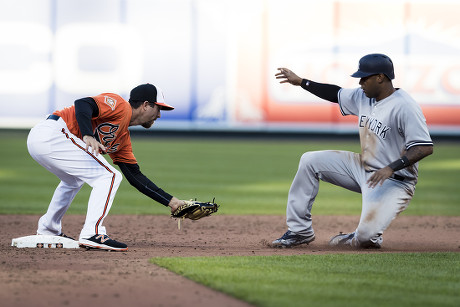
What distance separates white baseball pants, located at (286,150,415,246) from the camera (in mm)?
6137

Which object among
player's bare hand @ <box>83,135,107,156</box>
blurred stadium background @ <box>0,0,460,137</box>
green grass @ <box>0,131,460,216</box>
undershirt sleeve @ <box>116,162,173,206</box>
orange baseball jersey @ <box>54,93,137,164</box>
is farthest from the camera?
blurred stadium background @ <box>0,0,460,137</box>

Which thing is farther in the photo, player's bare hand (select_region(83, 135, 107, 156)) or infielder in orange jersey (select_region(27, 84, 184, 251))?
infielder in orange jersey (select_region(27, 84, 184, 251))

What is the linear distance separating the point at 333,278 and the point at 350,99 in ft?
6.82

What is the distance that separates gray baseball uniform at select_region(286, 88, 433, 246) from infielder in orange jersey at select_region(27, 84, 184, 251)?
986 mm

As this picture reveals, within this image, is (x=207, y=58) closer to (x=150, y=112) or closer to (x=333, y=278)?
(x=150, y=112)

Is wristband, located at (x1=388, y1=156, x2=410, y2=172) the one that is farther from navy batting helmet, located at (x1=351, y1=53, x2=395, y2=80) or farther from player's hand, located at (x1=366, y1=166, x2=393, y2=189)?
navy batting helmet, located at (x1=351, y1=53, x2=395, y2=80)

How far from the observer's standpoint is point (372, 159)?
625cm

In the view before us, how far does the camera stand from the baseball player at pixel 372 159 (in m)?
6.02

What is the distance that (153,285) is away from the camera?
453 cm

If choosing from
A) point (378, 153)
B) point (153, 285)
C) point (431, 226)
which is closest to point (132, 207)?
point (431, 226)

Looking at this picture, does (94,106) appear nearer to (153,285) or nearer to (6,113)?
(153,285)

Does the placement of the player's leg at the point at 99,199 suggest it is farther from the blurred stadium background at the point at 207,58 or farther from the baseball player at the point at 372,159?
the blurred stadium background at the point at 207,58

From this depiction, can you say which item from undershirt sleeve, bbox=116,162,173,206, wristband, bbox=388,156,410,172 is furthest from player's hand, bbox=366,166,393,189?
undershirt sleeve, bbox=116,162,173,206

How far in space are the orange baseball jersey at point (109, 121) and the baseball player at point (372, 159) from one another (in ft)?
4.67
